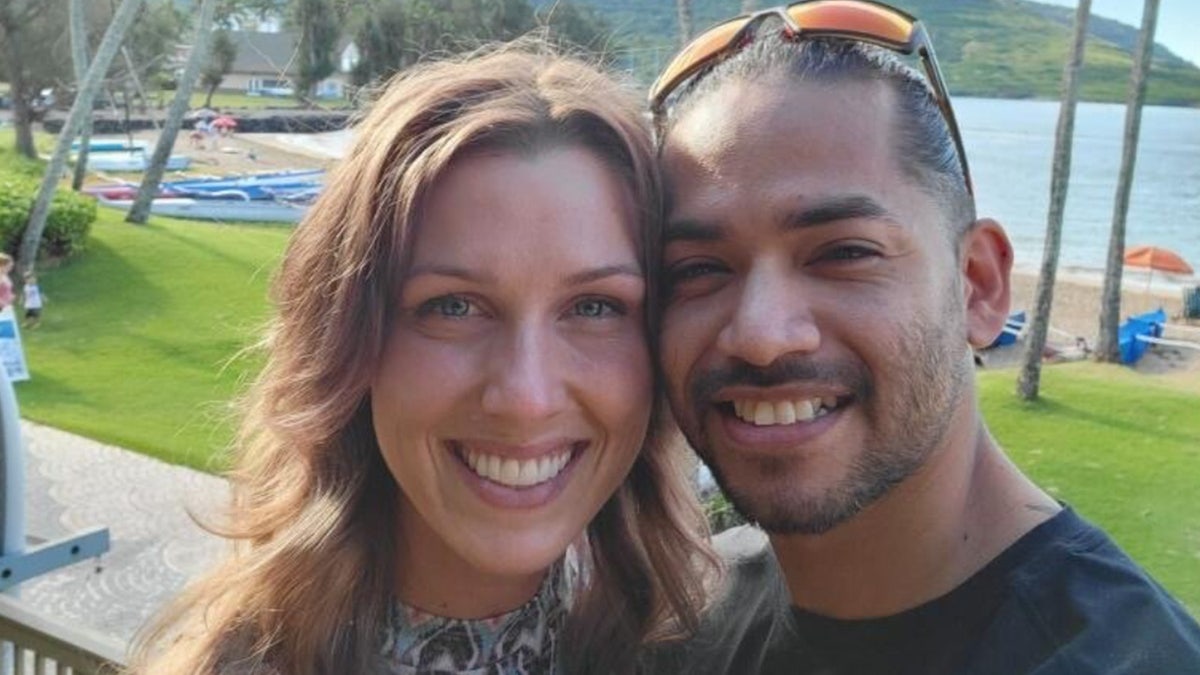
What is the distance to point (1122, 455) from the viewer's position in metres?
12.1

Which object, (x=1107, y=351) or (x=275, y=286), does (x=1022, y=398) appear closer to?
(x=1107, y=351)

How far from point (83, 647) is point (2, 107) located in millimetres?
78793

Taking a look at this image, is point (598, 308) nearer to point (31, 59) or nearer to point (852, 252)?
point (852, 252)

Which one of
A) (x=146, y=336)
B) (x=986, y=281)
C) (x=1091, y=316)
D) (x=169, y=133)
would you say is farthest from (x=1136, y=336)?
(x=986, y=281)

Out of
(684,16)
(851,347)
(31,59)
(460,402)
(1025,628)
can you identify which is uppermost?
(31,59)

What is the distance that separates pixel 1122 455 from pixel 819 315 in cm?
1168

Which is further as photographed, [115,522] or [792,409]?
[115,522]

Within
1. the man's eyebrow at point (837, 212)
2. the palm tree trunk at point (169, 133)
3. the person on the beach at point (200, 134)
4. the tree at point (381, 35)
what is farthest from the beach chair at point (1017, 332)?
the person on the beach at point (200, 134)

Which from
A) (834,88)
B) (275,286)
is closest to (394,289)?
(275,286)

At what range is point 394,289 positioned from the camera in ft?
5.98

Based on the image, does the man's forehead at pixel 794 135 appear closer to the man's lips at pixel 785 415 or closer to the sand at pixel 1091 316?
the man's lips at pixel 785 415

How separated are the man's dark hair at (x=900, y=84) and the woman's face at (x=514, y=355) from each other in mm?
300

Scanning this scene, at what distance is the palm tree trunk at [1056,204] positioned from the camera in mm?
14133

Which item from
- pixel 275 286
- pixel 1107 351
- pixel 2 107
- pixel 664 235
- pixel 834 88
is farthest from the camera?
pixel 2 107
